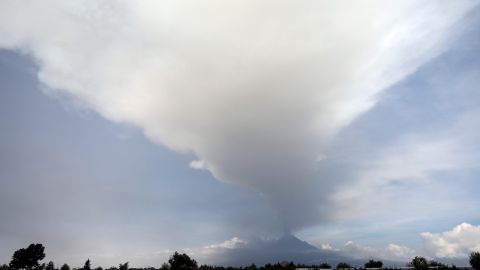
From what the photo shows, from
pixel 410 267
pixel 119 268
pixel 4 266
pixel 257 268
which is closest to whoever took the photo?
pixel 410 267

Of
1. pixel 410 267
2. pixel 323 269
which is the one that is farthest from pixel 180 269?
pixel 410 267

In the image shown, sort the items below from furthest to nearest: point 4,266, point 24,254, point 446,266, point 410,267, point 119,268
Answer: point 24,254 < point 4,266 < point 119,268 < point 410,267 < point 446,266

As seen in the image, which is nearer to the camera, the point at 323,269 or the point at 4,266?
the point at 323,269

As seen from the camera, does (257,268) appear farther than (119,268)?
No

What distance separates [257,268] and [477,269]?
3953 cm

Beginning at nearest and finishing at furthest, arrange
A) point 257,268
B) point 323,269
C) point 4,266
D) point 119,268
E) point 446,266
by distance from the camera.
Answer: point 446,266 < point 323,269 < point 257,268 < point 119,268 < point 4,266

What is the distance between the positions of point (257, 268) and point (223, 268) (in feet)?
25.5

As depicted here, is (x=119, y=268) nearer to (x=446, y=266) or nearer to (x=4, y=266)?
(x=4, y=266)

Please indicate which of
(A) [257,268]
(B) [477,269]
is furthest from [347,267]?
(B) [477,269]

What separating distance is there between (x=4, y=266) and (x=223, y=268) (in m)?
57.3

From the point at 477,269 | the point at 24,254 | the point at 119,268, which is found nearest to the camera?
the point at 477,269

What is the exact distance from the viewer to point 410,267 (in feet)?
210

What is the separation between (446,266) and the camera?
56594mm

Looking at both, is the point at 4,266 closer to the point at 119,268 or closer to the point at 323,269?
the point at 119,268
